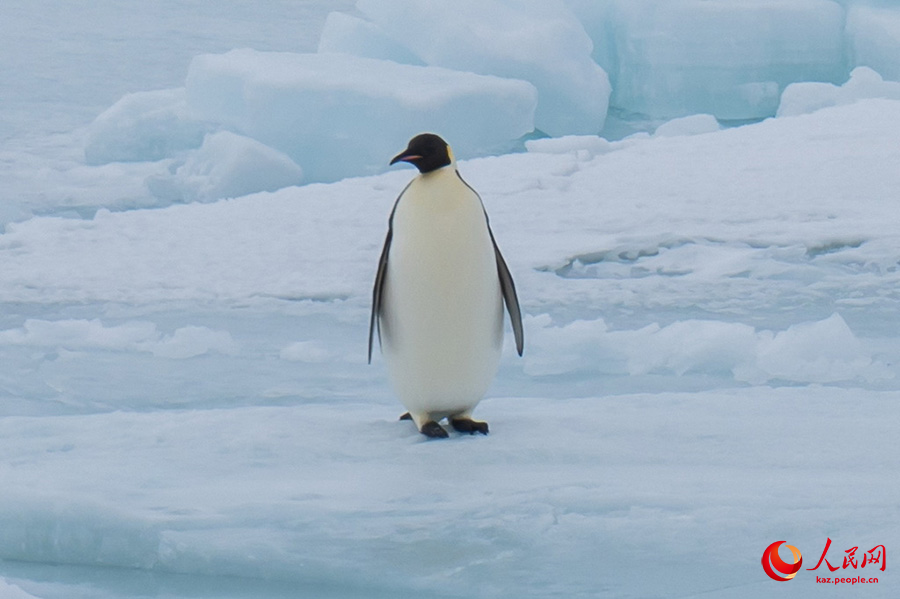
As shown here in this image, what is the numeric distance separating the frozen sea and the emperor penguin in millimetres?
99

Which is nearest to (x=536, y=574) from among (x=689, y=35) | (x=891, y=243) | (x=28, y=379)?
(x=28, y=379)

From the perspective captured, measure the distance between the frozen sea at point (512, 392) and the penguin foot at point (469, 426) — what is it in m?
0.03

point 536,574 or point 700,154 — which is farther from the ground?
point 700,154

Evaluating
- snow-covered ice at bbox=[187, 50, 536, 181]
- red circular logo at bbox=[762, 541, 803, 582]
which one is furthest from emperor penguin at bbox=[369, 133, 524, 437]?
snow-covered ice at bbox=[187, 50, 536, 181]

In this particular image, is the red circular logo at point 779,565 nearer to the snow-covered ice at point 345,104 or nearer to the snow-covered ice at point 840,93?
the snow-covered ice at point 345,104

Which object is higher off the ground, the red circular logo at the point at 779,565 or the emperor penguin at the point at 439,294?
the emperor penguin at the point at 439,294

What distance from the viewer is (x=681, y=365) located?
318 cm

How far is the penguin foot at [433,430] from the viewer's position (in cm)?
226

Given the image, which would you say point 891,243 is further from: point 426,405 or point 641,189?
point 426,405

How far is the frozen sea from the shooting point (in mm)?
1735

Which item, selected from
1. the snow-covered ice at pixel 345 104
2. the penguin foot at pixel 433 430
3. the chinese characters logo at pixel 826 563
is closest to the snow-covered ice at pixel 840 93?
the snow-covered ice at pixel 345 104

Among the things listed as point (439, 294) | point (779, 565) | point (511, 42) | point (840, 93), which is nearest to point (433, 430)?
point (439, 294)

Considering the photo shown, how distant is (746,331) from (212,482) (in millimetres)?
1762

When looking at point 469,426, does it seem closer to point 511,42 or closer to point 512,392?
point 512,392
